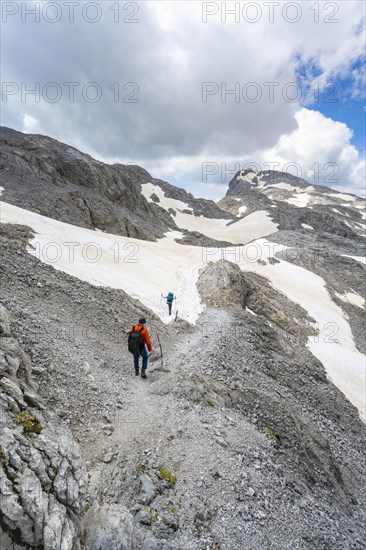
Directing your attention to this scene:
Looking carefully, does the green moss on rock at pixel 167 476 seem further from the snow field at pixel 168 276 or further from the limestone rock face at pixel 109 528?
the snow field at pixel 168 276

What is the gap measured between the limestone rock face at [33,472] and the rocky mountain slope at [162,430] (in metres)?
0.03

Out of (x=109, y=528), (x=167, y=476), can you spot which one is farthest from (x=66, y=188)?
(x=109, y=528)

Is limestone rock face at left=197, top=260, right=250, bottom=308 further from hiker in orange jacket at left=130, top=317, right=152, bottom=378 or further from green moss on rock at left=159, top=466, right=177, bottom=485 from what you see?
green moss on rock at left=159, top=466, right=177, bottom=485

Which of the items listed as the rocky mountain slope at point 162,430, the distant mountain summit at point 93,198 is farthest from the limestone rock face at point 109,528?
the distant mountain summit at point 93,198

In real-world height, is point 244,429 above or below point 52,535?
below

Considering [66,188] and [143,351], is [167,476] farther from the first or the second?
[66,188]

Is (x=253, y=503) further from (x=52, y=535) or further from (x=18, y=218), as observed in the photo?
(x=18, y=218)

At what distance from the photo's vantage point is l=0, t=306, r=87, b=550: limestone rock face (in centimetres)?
496

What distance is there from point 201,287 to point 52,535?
25.7 metres

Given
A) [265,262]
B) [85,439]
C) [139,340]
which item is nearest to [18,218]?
[139,340]

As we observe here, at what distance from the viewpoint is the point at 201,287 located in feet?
99.6

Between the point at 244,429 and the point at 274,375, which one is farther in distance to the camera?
the point at 274,375

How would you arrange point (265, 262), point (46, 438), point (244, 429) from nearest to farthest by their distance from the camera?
point (46, 438)
point (244, 429)
point (265, 262)

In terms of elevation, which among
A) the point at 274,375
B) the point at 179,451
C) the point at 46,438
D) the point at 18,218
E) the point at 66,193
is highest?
the point at 66,193
